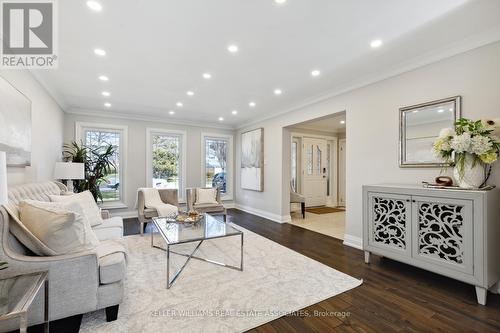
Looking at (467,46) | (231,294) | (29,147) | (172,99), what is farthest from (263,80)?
(29,147)

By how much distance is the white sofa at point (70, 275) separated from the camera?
144 cm

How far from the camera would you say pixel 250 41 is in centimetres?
241

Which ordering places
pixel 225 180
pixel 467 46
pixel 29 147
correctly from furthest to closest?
pixel 225 180, pixel 29 147, pixel 467 46

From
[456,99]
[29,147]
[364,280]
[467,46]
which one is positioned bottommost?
[364,280]

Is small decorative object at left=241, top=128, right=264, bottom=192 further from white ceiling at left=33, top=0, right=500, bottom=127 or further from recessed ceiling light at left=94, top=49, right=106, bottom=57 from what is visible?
recessed ceiling light at left=94, top=49, right=106, bottom=57

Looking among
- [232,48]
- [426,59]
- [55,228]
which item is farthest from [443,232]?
[55,228]

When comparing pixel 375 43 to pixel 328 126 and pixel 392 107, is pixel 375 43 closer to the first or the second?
pixel 392 107

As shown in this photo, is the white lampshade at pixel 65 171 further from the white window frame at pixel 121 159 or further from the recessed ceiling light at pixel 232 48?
the recessed ceiling light at pixel 232 48

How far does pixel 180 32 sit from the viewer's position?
2246 mm

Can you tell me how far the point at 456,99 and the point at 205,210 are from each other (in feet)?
13.5

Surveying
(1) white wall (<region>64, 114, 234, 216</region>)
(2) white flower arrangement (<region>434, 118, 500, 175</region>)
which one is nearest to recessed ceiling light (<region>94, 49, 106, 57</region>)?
(1) white wall (<region>64, 114, 234, 216</region>)

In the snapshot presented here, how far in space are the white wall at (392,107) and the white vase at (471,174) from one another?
0.24 metres

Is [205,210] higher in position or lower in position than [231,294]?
higher

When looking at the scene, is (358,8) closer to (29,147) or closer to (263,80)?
(263,80)
